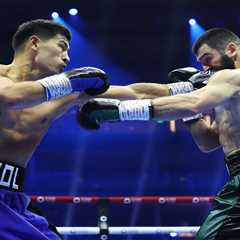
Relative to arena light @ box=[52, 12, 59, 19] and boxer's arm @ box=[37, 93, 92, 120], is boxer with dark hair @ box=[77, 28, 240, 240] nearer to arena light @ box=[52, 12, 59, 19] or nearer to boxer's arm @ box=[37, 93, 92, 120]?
boxer's arm @ box=[37, 93, 92, 120]

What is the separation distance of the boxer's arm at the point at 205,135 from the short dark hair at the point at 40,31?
0.74 m

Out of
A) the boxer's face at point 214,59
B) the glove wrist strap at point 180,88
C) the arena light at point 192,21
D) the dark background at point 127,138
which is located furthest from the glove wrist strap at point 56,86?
the arena light at point 192,21

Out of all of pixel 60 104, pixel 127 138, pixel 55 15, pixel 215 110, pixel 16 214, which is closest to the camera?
pixel 16 214

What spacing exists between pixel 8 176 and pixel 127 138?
23.4ft

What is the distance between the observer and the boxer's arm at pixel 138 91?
2260mm

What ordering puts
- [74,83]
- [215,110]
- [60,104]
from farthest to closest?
[215,110] < [60,104] < [74,83]

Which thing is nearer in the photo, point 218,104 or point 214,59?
point 218,104

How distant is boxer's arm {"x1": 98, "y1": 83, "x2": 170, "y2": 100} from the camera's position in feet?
7.42

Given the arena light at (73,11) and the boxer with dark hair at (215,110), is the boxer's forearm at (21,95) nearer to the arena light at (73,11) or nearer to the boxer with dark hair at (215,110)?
the boxer with dark hair at (215,110)

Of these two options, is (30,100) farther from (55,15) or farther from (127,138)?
(127,138)

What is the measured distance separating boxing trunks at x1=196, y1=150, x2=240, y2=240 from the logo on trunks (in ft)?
2.37

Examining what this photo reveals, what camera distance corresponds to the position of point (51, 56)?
2068 mm

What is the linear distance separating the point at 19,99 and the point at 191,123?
99 centimetres

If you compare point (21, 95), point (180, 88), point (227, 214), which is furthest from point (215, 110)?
point (21, 95)
